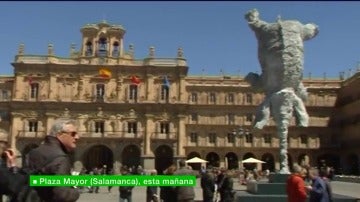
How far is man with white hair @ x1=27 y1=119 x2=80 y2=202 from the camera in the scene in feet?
13.2

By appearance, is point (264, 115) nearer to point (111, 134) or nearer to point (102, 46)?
point (111, 134)

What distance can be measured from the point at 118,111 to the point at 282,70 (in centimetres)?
4274

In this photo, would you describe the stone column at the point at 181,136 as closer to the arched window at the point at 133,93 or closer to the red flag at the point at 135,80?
the arched window at the point at 133,93

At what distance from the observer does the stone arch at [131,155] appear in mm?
56875

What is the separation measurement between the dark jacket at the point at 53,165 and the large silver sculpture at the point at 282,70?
1229 cm

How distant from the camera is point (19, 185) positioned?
4.38 meters

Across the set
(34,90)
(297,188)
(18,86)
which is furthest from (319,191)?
(18,86)

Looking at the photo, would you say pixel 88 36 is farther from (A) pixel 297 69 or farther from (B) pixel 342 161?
(A) pixel 297 69

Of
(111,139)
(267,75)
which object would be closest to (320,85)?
(111,139)

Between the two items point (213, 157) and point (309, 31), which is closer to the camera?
point (309, 31)

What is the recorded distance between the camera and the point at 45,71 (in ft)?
189

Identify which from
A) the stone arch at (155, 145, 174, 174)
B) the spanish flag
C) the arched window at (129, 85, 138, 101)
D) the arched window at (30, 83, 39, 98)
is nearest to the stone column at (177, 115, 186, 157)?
the stone arch at (155, 145, 174, 174)

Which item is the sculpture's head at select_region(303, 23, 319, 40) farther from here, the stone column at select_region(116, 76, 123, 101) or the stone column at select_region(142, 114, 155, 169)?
the stone column at select_region(116, 76, 123, 101)

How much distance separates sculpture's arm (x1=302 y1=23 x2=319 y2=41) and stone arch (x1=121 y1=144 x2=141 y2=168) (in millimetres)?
41563
